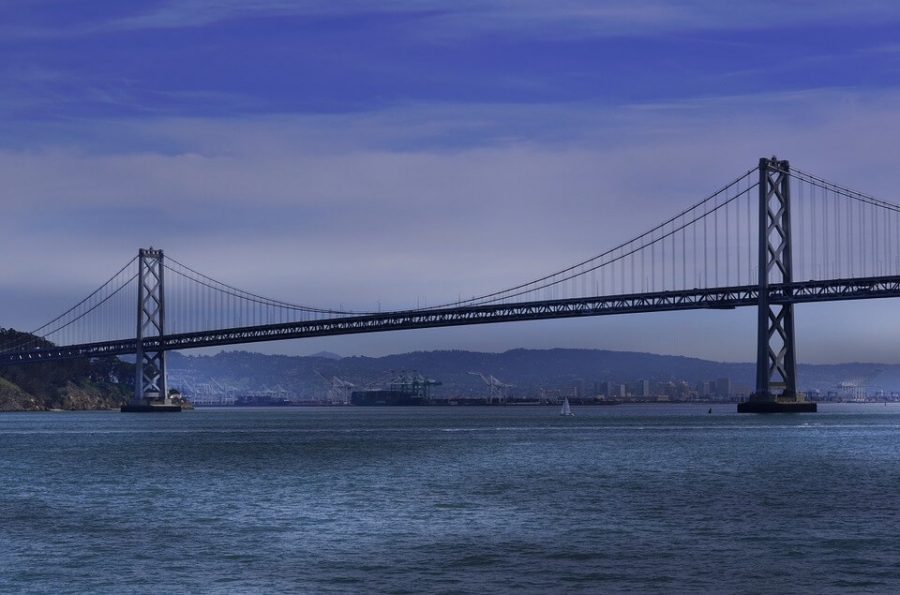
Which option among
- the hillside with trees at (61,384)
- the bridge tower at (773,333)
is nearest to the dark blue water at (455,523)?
the bridge tower at (773,333)

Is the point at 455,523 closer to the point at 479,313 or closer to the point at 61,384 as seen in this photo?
the point at 479,313

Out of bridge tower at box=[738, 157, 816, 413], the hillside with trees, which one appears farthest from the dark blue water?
the hillside with trees

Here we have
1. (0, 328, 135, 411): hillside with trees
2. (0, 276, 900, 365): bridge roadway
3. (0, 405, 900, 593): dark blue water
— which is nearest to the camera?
(0, 405, 900, 593): dark blue water

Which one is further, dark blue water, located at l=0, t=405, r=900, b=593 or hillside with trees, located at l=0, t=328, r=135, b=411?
hillside with trees, located at l=0, t=328, r=135, b=411

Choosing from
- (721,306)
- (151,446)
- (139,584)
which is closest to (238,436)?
(151,446)

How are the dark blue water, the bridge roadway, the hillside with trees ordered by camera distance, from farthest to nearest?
1. the hillside with trees
2. the bridge roadway
3. the dark blue water

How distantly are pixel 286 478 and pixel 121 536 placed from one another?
1265 cm

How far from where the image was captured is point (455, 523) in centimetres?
2577

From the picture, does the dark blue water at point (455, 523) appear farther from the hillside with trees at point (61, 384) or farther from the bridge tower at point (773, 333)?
the hillside with trees at point (61, 384)

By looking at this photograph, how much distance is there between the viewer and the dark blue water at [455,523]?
19547 mm

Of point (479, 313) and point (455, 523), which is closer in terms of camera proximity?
point (455, 523)

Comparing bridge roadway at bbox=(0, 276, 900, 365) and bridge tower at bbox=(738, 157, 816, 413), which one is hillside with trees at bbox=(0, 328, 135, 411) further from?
bridge tower at bbox=(738, 157, 816, 413)

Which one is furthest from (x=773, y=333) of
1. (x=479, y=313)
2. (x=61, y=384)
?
(x=61, y=384)

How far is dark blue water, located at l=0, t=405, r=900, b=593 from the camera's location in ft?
64.1
